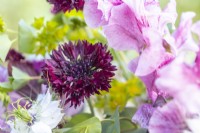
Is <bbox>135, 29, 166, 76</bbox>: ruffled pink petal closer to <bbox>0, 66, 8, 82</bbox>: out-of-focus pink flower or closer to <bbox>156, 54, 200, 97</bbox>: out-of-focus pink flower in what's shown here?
<bbox>156, 54, 200, 97</bbox>: out-of-focus pink flower

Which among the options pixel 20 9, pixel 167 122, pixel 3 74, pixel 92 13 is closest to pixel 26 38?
pixel 3 74

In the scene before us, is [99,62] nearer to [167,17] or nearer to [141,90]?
[167,17]

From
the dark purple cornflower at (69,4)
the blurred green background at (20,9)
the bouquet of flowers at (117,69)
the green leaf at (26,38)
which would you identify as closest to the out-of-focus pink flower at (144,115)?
the bouquet of flowers at (117,69)

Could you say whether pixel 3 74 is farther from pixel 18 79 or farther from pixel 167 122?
pixel 167 122

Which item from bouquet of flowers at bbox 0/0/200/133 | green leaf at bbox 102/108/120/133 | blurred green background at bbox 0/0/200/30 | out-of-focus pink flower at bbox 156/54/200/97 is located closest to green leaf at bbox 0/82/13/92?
bouquet of flowers at bbox 0/0/200/133

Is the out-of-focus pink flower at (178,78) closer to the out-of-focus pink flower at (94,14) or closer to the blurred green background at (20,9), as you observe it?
the out-of-focus pink flower at (94,14)

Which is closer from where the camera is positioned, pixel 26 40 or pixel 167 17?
pixel 167 17

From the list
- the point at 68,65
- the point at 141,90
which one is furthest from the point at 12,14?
the point at 68,65
